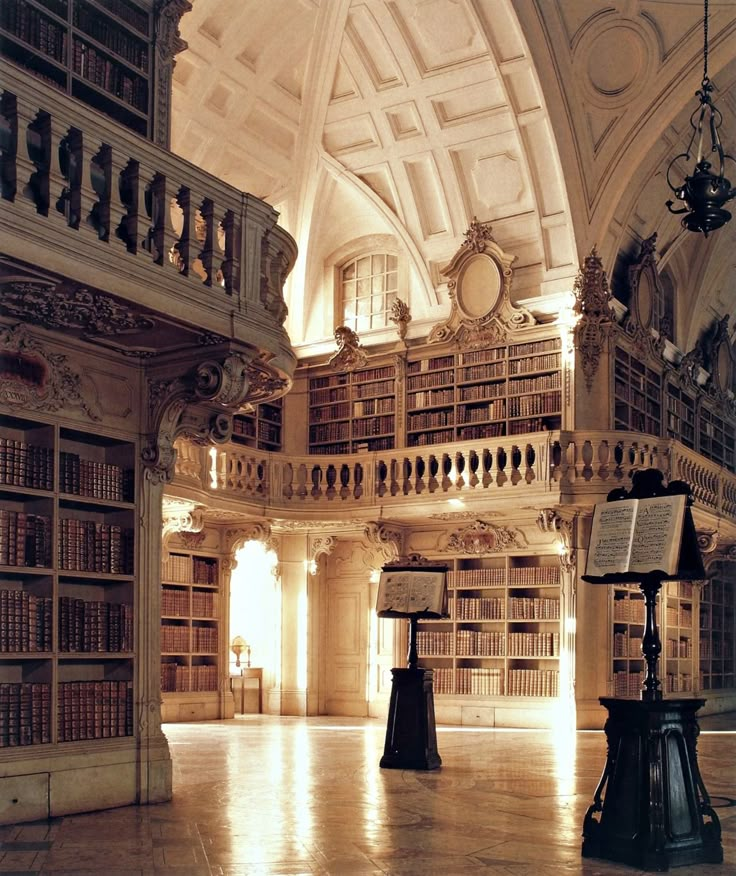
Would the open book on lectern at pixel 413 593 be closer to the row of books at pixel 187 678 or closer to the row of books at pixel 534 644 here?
the row of books at pixel 534 644

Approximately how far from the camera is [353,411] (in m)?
16.0

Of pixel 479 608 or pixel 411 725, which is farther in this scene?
pixel 479 608

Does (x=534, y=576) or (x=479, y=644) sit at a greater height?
(x=534, y=576)

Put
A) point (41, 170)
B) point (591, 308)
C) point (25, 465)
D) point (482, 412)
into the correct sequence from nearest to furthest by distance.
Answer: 1. point (41, 170)
2. point (25, 465)
3. point (591, 308)
4. point (482, 412)

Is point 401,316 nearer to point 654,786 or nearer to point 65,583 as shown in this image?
point 65,583

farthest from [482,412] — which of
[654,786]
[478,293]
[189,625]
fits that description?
[654,786]

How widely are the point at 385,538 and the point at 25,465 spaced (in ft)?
28.9

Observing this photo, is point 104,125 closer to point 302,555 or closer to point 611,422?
point 611,422

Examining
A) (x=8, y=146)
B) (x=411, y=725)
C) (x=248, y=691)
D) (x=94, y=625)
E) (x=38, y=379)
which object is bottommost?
(x=248, y=691)

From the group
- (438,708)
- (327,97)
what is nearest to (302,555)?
(438,708)

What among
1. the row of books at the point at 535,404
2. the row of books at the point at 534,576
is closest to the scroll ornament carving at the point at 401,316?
the row of books at the point at 535,404

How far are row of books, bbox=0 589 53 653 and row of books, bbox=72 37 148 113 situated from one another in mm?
3233

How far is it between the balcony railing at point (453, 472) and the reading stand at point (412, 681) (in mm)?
3612

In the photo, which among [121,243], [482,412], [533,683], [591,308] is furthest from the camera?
[482,412]
